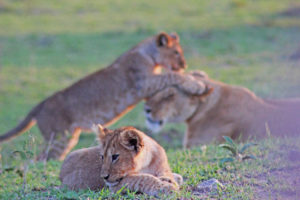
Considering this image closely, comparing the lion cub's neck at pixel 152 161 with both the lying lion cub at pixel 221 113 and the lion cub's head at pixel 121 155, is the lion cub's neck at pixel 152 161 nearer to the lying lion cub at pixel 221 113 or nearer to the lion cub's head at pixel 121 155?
the lion cub's head at pixel 121 155

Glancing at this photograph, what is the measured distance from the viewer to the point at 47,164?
5984 mm

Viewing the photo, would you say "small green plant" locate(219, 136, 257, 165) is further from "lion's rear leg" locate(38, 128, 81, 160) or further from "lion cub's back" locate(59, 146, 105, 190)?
"lion's rear leg" locate(38, 128, 81, 160)

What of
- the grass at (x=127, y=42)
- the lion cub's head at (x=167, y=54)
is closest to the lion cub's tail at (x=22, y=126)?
the grass at (x=127, y=42)

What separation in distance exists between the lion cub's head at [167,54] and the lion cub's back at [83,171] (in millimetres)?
3239

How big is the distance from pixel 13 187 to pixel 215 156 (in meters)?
1.86

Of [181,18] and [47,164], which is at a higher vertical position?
[181,18]

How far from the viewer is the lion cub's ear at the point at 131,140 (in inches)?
155

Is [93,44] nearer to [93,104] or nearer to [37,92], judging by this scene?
[37,92]

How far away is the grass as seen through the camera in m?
10.1

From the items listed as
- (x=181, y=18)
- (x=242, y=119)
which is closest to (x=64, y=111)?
(x=242, y=119)

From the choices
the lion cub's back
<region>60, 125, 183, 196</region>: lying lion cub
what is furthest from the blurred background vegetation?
<region>60, 125, 183, 196</region>: lying lion cub

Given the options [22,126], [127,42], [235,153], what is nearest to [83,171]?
[235,153]

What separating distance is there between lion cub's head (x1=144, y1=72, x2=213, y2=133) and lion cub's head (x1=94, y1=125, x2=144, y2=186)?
2591mm

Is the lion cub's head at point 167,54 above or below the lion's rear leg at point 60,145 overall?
above
